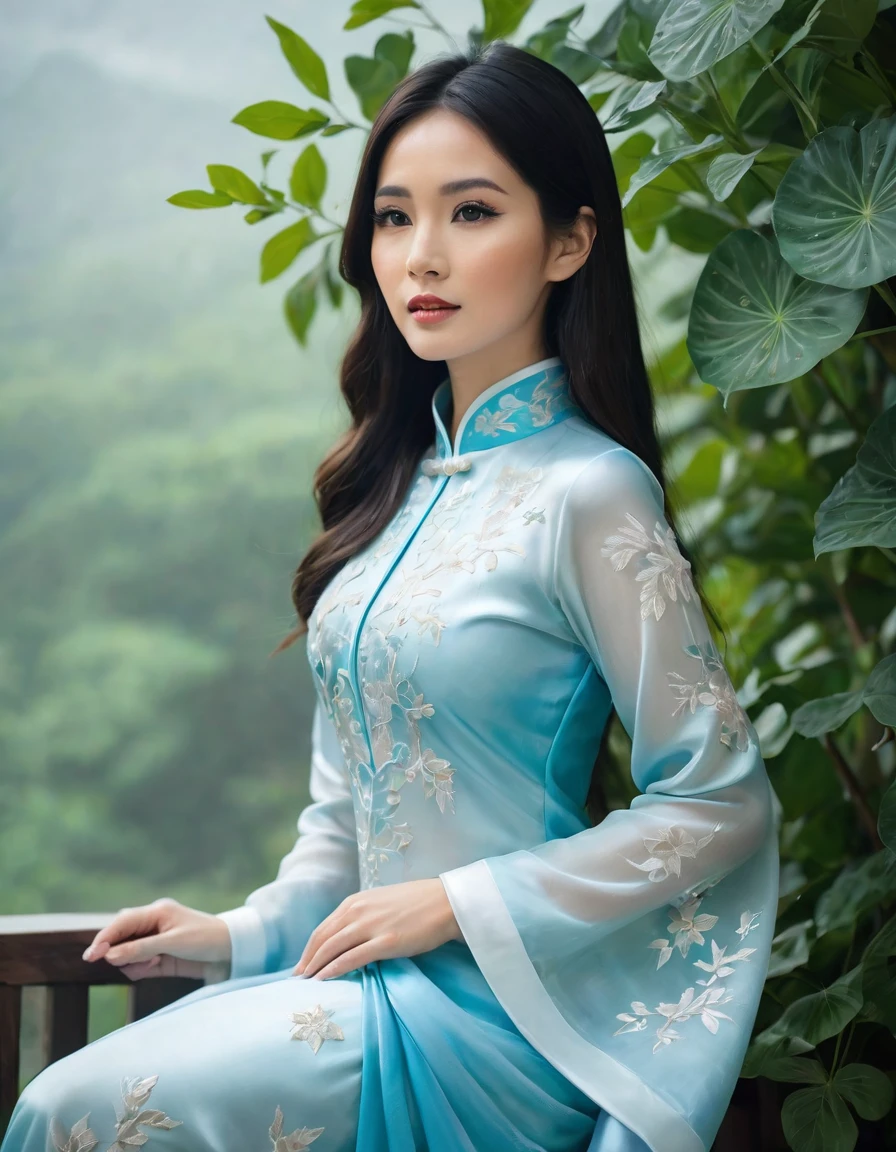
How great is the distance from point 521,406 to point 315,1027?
59 cm

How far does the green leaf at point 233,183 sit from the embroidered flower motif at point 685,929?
3.25 ft

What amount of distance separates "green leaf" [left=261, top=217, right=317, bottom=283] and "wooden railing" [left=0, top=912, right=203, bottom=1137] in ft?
2.67

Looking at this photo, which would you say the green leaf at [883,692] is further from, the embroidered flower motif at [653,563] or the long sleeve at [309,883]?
the long sleeve at [309,883]

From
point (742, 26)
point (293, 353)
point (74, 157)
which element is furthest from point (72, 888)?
point (742, 26)

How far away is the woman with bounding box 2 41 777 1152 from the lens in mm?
935

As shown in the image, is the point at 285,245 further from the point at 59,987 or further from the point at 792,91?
the point at 59,987

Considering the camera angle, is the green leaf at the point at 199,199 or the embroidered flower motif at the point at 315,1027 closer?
the embroidered flower motif at the point at 315,1027

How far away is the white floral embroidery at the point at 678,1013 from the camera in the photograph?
38.0 inches

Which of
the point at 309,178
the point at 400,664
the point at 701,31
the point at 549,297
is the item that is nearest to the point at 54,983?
the point at 400,664

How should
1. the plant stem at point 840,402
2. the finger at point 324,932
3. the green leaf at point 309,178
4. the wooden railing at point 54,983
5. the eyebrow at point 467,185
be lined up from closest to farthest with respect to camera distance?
1. the finger at point 324,932
2. the eyebrow at point 467,185
3. the wooden railing at point 54,983
4. the plant stem at point 840,402
5. the green leaf at point 309,178

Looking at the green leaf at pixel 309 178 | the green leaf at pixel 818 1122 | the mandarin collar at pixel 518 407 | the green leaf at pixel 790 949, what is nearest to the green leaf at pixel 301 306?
the green leaf at pixel 309 178

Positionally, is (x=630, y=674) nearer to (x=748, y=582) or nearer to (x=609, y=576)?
(x=609, y=576)

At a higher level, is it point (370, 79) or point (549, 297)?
point (370, 79)

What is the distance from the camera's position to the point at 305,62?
1.49m
